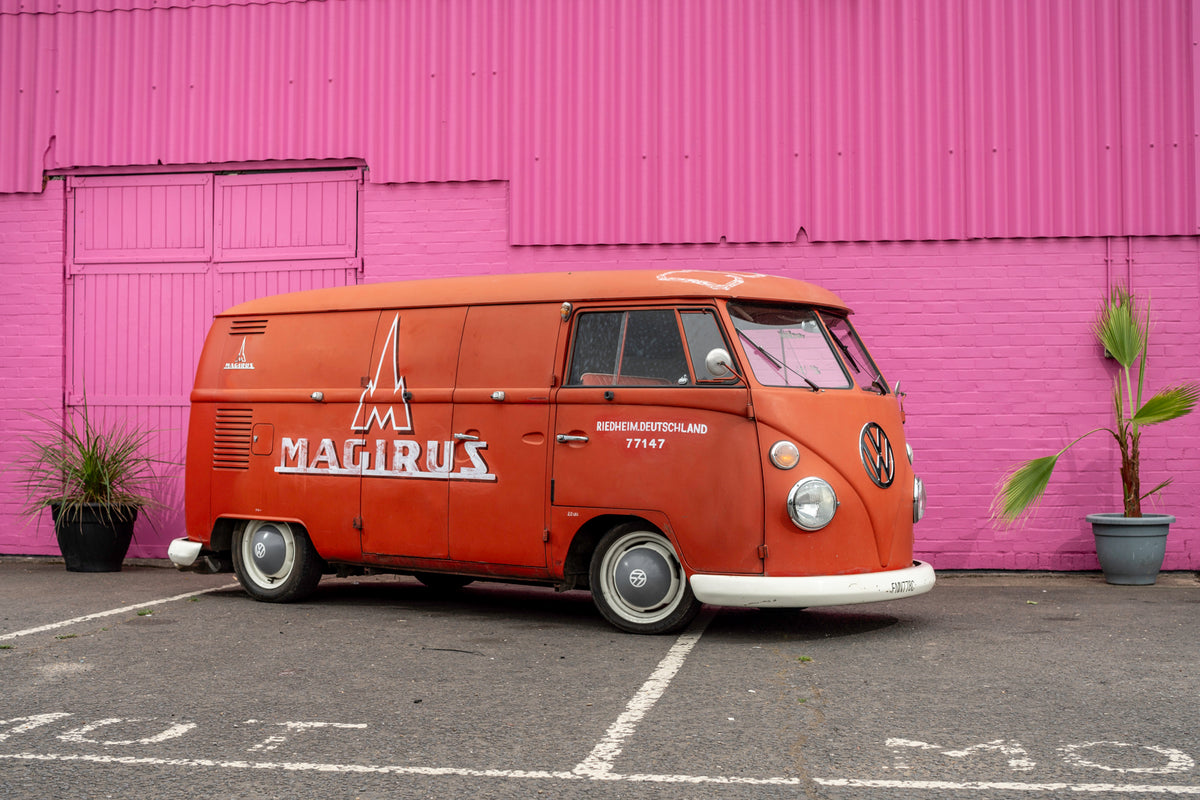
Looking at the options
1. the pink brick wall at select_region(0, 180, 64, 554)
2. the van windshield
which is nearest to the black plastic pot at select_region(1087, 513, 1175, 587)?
the van windshield

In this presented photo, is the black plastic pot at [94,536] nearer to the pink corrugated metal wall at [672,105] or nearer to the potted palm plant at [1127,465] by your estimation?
the pink corrugated metal wall at [672,105]

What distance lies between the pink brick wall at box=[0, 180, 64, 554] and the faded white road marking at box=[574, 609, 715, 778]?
7.65m

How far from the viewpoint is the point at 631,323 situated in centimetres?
745

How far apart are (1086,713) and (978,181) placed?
6.62 meters

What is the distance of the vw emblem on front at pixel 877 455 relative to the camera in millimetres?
7223

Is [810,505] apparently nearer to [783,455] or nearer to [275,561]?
[783,455]

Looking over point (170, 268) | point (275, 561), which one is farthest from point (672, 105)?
point (275, 561)

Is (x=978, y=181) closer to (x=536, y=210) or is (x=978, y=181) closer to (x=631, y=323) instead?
(x=536, y=210)

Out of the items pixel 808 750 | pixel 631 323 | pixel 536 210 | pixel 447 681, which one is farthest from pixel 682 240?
pixel 808 750

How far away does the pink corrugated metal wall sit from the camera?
10.8m

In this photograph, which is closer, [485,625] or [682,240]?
[485,625]

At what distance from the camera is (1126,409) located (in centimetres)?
1061

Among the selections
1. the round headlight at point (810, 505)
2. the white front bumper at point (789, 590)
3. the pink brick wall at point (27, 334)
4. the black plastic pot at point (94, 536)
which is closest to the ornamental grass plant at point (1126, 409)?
the white front bumper at point (789, 590)

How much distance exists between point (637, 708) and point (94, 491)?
7.42m
